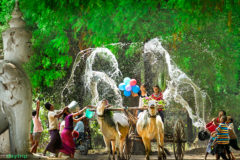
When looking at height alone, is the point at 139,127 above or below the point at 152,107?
below

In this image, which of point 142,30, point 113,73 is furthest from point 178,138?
point 113,73

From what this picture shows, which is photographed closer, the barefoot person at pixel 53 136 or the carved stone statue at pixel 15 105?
the barefoot person at pixel 53 136

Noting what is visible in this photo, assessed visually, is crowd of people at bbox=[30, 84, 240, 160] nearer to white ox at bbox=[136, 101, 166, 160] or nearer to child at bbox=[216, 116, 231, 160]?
child at bbox=[216, 116, 231, 160]

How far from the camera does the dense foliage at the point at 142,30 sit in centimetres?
1021

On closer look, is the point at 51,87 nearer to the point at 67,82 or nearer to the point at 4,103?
the point at 67,82

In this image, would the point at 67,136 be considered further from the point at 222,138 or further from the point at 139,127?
the point at 222,138

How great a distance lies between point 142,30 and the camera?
1191 cm

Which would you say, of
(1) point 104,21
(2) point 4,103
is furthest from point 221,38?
(2) point 4,103

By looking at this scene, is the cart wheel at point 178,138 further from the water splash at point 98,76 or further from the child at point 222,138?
the water splash at point 98,76

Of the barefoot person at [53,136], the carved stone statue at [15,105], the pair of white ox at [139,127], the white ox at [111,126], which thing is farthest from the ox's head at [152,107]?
the carved stone statue at [15,105]

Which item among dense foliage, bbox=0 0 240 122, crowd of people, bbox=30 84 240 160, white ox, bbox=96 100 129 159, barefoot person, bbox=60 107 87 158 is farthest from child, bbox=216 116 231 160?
barefoot person, bbox=60 107 87 158

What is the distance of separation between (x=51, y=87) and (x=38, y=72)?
74.5 inches

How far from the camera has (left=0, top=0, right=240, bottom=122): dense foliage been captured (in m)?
10.2

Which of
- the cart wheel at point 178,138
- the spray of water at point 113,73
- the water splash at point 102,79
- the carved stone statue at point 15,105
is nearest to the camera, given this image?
the cart wheel at point 178,138
